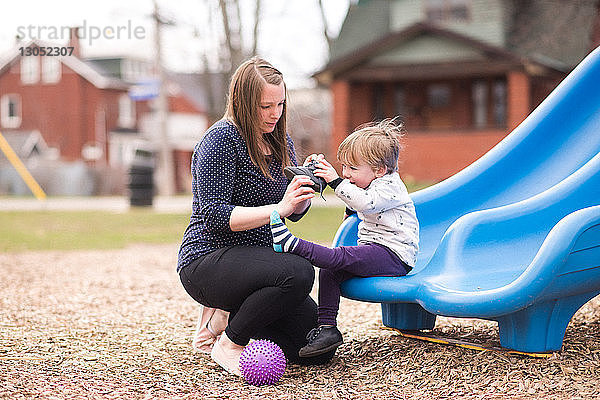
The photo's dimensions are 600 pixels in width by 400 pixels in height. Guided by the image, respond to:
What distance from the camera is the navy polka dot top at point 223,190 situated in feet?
10.5

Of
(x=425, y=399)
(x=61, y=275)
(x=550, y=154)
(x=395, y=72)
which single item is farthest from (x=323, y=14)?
(x=425, y=399)

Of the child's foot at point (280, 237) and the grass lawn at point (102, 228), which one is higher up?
the child's foot at point (280, 237)

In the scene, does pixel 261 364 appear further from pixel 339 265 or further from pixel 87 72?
pixel 87 72

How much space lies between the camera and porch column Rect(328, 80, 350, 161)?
19.5m

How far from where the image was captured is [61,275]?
669 centimetres

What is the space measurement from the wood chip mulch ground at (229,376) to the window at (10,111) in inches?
1241

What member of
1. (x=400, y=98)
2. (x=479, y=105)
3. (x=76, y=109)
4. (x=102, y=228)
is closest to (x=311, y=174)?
(x=102, y=228)

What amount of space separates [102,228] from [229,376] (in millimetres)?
8479

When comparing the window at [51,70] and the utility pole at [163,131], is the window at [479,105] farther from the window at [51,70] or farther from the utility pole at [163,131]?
the window at [51,70]

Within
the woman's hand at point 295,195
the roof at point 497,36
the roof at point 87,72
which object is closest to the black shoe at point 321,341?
the woman's hand at point 295,195

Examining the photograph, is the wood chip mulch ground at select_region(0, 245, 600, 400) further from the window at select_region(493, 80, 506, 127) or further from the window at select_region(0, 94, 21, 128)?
the window at select_region(0, 94, 21, 128)

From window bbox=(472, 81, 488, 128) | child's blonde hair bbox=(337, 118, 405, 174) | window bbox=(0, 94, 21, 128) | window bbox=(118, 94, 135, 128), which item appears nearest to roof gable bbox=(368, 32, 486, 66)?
window bbox=(472, 81, 488, 128)

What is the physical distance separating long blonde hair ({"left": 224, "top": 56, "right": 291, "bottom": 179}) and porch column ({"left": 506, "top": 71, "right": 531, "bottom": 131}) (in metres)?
15.7

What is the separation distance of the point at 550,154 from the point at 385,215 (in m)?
1.45
